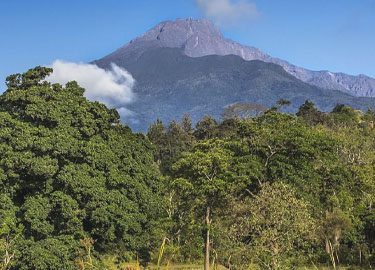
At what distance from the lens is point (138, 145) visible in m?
27.6

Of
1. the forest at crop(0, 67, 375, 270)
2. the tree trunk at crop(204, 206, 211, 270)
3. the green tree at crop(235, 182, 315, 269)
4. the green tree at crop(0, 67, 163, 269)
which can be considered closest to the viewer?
the green tree at crop(235, 182, 315, 269)

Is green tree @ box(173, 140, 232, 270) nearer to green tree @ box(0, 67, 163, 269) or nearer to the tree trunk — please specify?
the tree trunk

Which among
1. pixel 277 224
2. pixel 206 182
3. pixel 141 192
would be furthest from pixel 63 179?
pixel 206 182

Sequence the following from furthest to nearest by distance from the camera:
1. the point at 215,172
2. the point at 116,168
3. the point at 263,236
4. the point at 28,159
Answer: the point at 215,172 → the point at 116,168 → the point at 28,159 → the point at 263,236

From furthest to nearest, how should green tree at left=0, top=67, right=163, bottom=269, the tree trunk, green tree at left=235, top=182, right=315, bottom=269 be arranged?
1. the tree trunk
2. green tree at left=0, top=67, right=163, bottom=269
3. green tree at left=235, top=182, right=315, bottom=269

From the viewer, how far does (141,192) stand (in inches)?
981

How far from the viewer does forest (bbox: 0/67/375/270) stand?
67.6ft

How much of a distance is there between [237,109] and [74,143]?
210ft

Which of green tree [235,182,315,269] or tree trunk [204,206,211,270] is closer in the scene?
green tree [235,182,315,269]

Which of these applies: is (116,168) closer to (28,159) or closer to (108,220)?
(108,220)

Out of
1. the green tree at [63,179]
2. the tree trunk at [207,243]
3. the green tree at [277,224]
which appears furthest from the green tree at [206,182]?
the green tree at [277,224]

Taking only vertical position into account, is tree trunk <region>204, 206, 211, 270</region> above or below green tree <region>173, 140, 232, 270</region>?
below

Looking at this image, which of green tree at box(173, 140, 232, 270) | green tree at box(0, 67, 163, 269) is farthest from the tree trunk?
green tree at box(0, 67, 163, 269)

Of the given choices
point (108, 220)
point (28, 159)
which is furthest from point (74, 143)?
point (108, 220)
